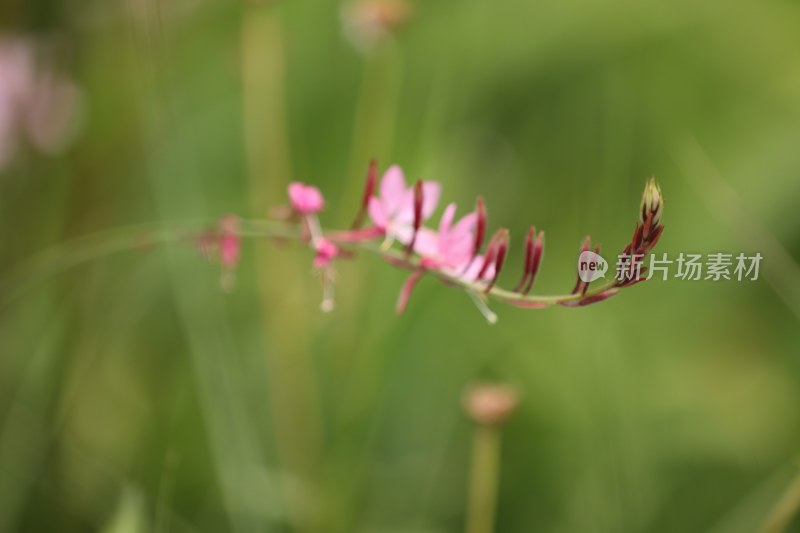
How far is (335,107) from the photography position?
0.92 metres

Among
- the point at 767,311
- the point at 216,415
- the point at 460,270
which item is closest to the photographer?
the point at 460,270

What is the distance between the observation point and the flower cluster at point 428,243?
0.31 m

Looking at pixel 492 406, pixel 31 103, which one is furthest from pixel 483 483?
pixel 31 103

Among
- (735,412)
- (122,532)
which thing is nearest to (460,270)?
(122,532)

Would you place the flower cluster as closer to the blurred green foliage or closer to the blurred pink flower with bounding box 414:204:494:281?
the blurred pink flower with bounding box 414:204:494:281

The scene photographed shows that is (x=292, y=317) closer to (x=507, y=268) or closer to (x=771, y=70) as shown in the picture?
(x=507, y=268)

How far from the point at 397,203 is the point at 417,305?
238mm

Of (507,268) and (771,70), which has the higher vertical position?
(771,70)

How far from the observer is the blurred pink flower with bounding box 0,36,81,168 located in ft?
2.16

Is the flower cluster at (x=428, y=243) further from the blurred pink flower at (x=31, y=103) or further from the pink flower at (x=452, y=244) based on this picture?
the blurred pink flower at (x=31, y=103)

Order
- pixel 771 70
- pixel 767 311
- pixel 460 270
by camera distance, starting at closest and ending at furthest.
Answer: pixel 460 270 < pixel 767 311 < pixel 771 70

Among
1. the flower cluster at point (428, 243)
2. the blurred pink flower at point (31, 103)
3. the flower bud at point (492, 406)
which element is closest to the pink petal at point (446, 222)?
the flower cluster at point (428, 243)

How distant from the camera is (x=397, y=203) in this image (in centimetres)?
36

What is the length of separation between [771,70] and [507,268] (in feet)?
0.97
